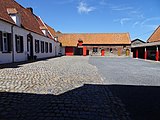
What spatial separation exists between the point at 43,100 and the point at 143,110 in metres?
2.60

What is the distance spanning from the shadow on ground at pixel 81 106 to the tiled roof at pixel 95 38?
4268 centimetres

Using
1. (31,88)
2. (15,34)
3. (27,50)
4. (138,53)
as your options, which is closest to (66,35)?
(138,53)

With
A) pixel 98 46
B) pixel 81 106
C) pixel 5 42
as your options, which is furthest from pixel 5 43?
pixel 98 46

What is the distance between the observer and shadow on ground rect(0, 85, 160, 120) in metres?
3.99

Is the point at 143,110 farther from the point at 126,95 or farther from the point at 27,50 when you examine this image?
the point at 27,50

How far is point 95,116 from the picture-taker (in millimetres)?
4016

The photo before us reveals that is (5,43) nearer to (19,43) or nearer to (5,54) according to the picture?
(5,54)

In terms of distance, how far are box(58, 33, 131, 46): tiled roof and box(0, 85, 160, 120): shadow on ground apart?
42679mm

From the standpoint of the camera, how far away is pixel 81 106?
468cm

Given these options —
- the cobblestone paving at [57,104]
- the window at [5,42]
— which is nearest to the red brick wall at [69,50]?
the window at [5,42]

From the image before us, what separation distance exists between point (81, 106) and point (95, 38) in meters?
46.3

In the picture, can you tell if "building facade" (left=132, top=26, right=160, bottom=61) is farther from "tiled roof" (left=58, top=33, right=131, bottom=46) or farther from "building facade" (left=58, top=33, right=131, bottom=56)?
"tiled roof" (left=58, top=33, right=131, bottom=46)

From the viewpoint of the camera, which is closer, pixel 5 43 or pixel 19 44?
pixel 5 43

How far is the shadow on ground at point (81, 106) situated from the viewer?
3.99m
